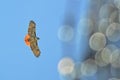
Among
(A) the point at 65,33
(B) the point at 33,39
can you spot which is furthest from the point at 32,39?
(A) the point at 65,33

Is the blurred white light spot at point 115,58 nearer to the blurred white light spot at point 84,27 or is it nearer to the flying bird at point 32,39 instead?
the blurred white light spot at point 84,27

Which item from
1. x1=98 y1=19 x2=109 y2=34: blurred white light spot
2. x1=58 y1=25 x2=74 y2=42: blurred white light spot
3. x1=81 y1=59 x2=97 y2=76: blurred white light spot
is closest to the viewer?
x1=98 y1=19 x2=109 y2=34: blurred white light spot

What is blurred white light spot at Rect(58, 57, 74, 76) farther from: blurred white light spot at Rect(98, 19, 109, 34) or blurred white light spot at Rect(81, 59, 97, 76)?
blurred white light spot at Rect(98, 19, 109, 34)

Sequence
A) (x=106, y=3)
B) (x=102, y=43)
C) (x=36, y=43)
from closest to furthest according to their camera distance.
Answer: (x=106, y=3)
(x=102, y=43)
(x=36, y=43)

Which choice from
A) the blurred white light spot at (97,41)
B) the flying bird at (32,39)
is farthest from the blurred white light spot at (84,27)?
the flying bird at (32,39)

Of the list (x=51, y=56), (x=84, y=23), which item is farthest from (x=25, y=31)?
(x=84, y=23)

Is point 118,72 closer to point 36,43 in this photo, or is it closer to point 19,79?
point 36,43

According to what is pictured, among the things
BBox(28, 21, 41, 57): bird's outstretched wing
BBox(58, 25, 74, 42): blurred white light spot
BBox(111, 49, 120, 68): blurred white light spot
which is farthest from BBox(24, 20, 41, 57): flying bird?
BBox(111, 49, 120, 68): blurred white light spot
